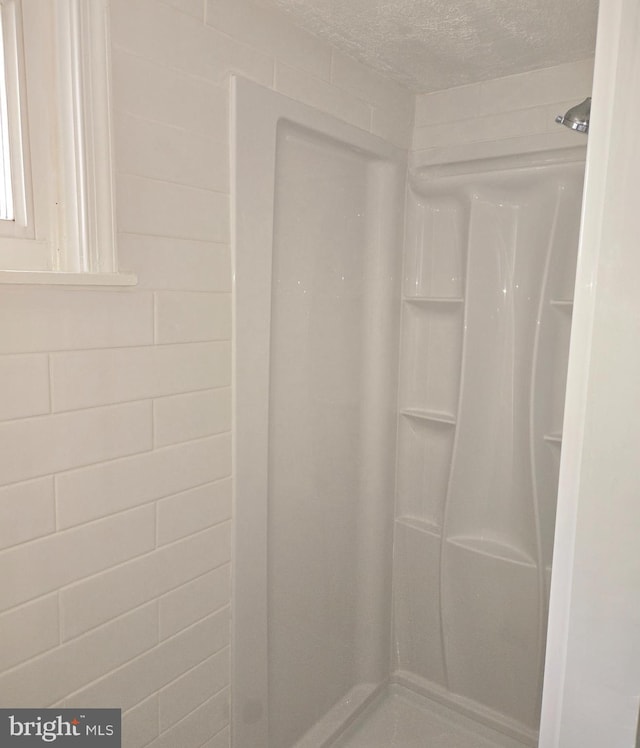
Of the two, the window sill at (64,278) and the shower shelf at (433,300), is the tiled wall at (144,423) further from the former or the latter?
the shower shelf at (433,300)

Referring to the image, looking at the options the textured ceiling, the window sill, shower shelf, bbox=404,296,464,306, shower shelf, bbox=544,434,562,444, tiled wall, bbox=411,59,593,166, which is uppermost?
the textured ceiling

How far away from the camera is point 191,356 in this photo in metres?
1.26

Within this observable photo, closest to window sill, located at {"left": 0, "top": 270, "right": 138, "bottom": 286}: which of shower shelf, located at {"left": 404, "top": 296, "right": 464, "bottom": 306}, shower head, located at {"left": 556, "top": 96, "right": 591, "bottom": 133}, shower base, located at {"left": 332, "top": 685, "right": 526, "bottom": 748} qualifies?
shower head, located at {"left": 556, "top": 96, "right": 591, "bottom": 133}

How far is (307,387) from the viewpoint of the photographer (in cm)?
167

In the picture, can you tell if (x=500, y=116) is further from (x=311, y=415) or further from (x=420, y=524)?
(x=420, y=524)

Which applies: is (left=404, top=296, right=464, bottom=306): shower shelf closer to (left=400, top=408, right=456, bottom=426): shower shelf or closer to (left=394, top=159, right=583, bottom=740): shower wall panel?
(left=394, top=159, right=583, bottom=740): shower wall panel

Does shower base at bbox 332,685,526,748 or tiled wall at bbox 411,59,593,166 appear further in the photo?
shower base at bbox 332,685,526,748

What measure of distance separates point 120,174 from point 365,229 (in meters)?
0.95

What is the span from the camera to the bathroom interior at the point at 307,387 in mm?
1075

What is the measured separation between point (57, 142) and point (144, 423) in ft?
1.87

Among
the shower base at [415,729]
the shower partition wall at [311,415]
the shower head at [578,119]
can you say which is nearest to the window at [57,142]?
the shower partition wall at [311,415]

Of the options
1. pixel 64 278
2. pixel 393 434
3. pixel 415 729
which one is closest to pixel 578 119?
pixel 64 278

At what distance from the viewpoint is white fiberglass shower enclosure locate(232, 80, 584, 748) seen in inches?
59.7

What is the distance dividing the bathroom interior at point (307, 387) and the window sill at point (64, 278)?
11 millimetres
